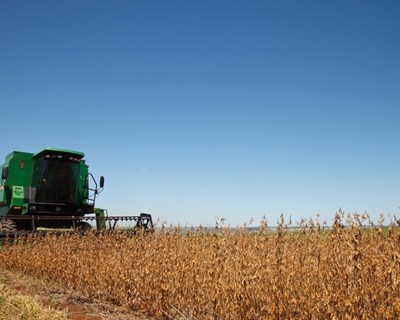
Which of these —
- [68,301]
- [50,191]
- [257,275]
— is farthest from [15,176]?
[257,275]

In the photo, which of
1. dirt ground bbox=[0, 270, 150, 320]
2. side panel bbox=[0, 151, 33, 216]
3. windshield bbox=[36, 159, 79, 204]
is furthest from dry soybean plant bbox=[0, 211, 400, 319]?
Result: side panel bbox=[0, 151, 33, 216]

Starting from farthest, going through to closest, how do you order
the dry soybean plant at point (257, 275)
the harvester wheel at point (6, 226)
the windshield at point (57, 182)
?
1. the windshield at point (57, 182)
2. the harvester wheel at point (6, 226)
3. the dry soybean plant at point (257, 275)

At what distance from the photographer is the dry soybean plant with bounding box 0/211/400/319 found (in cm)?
293

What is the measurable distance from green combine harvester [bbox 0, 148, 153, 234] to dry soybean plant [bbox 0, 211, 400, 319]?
515cm

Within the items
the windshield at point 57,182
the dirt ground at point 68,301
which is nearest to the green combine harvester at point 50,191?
the windshield at point 57,182

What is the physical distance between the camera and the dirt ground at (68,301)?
4.96 meters

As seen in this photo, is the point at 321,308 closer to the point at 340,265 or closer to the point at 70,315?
the point at 340,265

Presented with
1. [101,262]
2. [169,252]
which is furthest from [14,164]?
[169,252]

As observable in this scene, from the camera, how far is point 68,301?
5.79 m

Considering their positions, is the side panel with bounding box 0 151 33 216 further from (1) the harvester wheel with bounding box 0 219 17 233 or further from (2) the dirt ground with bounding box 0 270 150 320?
(2) the dirt ground with bounding box 0 270 150 320

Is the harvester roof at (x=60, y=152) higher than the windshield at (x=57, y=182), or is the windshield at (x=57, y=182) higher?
the harvester roof at (x=60, y=152)

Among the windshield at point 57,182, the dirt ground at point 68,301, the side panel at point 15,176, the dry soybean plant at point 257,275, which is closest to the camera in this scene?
the dry soybean plant at point 257,275

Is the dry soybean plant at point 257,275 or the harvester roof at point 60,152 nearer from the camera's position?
the dry soybean plant at point 257,275

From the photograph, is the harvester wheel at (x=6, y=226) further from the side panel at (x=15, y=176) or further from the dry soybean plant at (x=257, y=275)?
the dry soybean plant at (x=257, y=275)
